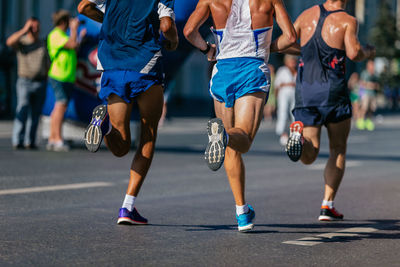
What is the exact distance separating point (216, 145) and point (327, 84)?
5.44ft

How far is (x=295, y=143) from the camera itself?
21.4ft

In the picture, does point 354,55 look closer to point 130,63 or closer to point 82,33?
point 130,63

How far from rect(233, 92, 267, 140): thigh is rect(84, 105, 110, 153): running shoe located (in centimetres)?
90

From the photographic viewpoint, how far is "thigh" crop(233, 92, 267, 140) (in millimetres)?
5906

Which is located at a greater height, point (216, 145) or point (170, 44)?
point (170, 44)

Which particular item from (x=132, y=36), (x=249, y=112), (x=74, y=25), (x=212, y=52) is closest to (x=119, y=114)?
(x=132, y=36)

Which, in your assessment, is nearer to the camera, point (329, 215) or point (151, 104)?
point (151, 104)

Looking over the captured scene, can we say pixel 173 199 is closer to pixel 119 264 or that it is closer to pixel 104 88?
pixel 104 88

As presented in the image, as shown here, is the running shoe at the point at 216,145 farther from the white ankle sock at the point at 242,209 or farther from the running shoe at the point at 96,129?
the running shoe at the point at 96,129

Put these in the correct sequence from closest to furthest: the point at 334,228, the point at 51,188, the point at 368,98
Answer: the point at 334,228
the point at 51,188
the point at 368,98

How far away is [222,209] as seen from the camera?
725cm

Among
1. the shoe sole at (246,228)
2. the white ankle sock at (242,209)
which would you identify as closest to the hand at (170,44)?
the white ankle sock at (242,209)

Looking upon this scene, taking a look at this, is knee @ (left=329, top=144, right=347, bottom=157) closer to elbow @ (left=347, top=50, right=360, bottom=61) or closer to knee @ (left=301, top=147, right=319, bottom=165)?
knee @ (left=301, top=147, right=319, bottom=165)

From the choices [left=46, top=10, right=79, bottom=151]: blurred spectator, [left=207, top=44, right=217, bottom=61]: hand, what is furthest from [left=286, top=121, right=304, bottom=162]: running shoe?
[left=46, top=10, right=79, bottom=151]: blurred spectator
